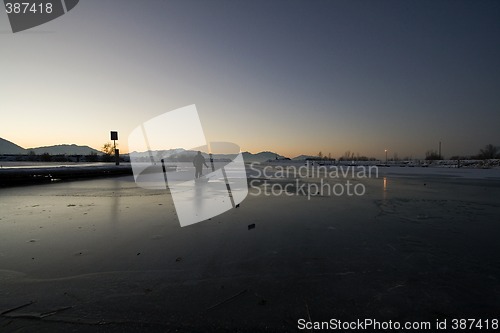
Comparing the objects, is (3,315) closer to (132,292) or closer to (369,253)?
(132,292)

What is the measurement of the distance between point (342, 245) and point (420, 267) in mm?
1078

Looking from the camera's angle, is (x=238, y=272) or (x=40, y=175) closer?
(x=238, y=272)

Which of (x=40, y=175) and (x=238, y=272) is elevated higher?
(x=40, y=175)

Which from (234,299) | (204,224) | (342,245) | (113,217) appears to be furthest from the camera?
(113,217)

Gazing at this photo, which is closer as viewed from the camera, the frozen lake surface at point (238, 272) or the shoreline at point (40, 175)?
the frozen lake surface at point (238, 272)

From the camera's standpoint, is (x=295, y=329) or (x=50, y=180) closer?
(x=295, y=329)

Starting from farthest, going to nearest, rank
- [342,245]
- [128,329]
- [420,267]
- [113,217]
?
[113,217] < [342,245] < [420,267] < [128,329]

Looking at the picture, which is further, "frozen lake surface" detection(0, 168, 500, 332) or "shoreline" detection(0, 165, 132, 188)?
"shoreline" detection(0, 165, 132, 188)

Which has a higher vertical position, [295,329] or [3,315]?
[3,315]

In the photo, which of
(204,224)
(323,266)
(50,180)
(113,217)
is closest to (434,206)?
(323,266)

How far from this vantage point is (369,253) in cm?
356

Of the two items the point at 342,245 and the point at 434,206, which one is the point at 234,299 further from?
the point at 434,206

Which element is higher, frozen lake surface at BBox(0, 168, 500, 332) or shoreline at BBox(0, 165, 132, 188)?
shoreline at BBox(0, 165, 132, 188)

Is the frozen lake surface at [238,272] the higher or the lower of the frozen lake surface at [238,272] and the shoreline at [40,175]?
the lower
